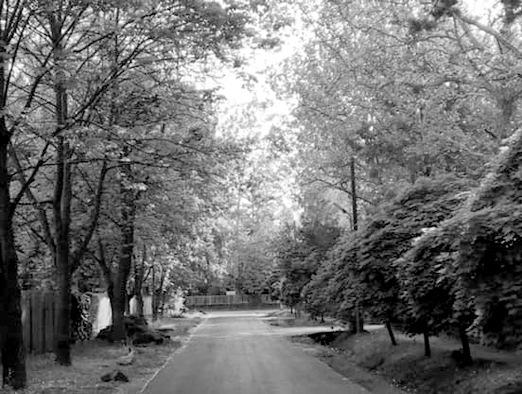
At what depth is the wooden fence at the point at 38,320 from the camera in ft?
63.5

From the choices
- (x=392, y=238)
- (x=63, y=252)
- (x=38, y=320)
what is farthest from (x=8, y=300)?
(x=392, y=238)

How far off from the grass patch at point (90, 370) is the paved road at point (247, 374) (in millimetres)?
497

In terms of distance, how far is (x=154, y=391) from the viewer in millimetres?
13930

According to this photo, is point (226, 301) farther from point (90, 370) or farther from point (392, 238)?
point (392, 238)

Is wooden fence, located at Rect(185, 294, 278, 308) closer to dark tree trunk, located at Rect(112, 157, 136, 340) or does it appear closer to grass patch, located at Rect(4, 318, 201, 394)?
dark tree trunk, located at Rect(112, 157, 136, 340)

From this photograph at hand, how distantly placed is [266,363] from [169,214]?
21.9ft

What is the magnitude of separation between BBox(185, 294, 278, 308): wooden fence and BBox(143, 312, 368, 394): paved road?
6373cm

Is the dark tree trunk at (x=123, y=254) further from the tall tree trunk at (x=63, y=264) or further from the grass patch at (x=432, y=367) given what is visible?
the grass patch at (x=432, y=367)

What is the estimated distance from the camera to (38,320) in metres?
19.9

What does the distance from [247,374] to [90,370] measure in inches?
151

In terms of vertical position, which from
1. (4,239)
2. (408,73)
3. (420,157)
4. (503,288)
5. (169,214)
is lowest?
(503,288)

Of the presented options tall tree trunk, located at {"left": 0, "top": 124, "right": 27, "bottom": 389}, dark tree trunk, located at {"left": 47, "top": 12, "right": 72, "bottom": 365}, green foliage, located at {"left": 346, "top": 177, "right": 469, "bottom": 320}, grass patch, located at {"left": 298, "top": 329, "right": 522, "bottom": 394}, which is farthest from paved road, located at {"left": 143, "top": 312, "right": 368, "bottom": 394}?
tall tree trunk, located at {"left": 0, "top": 124, "right": 27, "bottom": 389}

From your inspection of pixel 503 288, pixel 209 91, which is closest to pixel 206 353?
pixel 209 91

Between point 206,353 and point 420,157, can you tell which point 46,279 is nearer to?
point 206,353
